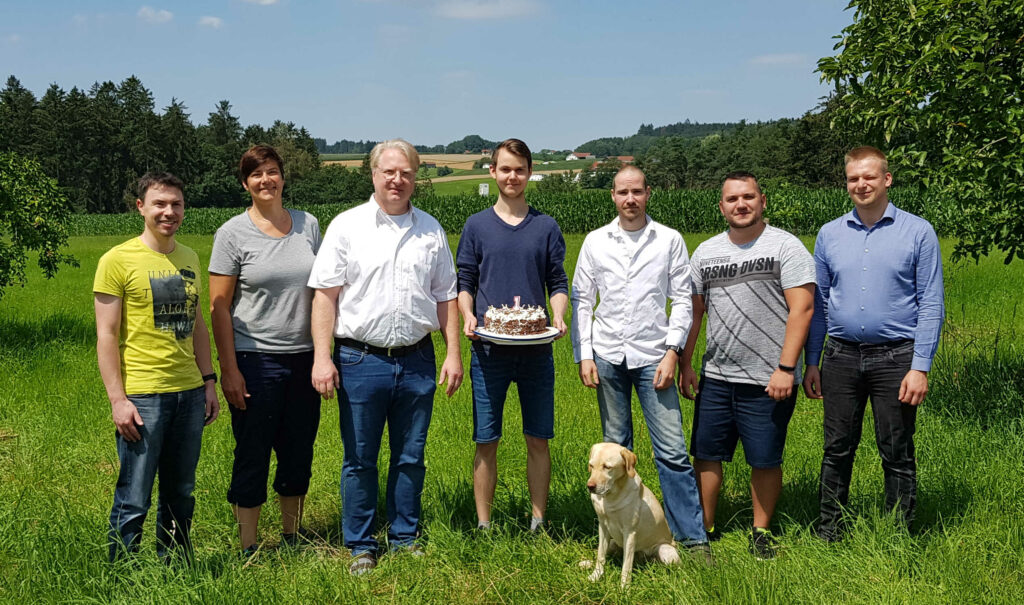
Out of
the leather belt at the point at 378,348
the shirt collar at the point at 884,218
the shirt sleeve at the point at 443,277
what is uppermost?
the shirt collar at the point at 884,218

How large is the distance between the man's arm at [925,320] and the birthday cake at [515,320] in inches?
82.0

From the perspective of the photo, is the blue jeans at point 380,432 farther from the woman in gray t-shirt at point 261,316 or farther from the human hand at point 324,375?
the woman in gray t-shirt at point 261,316

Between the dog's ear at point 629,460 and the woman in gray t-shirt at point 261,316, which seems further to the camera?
the woman in gray t-shirt at point 261,316

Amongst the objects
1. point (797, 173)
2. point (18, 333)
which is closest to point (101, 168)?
point (797, 173)

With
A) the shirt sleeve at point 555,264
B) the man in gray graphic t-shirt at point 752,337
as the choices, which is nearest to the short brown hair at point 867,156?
the man in gray graphic t-shirt at point 752,337

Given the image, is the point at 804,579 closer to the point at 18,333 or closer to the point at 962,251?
the point at 962,251

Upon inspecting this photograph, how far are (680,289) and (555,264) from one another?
799 mm

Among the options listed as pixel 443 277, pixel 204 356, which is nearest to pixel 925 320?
pixel 443 277

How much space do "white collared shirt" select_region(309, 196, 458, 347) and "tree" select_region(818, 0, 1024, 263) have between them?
157 inches

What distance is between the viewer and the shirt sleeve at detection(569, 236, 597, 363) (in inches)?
175

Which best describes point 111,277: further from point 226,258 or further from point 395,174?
point 395,174

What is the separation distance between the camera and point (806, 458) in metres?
5.85

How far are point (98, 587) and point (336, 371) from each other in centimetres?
160

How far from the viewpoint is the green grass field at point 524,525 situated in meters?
3.65
